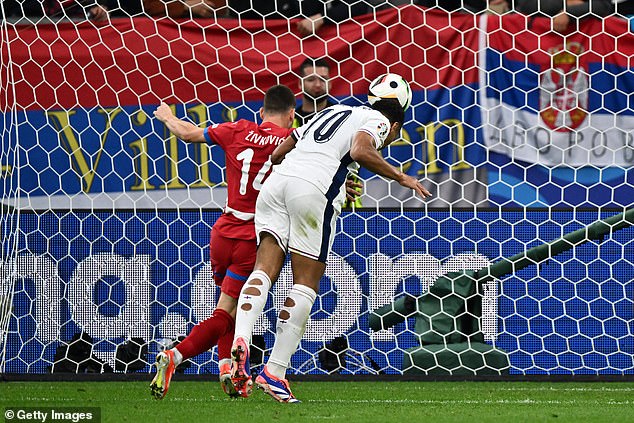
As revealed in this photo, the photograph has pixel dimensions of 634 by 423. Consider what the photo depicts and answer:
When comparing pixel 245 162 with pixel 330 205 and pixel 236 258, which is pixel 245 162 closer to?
pixel 236 258

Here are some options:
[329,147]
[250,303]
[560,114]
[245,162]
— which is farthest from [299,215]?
[560,114]

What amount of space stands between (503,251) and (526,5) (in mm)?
1834

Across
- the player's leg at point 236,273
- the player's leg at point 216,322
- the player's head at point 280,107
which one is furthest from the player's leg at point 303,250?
the player's head at point 280,107

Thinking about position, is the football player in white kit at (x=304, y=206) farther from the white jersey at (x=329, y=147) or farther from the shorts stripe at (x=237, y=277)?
the shorts stripe at (x=237, y=277)

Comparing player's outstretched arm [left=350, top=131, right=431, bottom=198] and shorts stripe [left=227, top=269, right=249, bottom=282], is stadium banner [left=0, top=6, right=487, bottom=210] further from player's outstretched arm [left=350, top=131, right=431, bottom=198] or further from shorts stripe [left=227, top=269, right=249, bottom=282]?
player's outstretched arm [left=350, top=131, right=431, bottom=198]

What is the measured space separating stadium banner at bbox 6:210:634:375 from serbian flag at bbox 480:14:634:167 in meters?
0.65

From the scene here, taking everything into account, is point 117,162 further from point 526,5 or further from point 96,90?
point 526,5

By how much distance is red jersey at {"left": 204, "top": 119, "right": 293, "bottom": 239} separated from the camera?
605 cm

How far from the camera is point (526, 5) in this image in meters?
7.88

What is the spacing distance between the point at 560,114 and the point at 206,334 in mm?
3187

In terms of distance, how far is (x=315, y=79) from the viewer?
7.54 metres

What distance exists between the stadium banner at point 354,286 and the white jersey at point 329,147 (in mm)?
1592

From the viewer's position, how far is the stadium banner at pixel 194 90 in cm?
762

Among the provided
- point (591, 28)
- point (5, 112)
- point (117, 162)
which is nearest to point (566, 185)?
point (591, 28)
